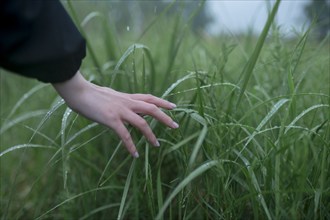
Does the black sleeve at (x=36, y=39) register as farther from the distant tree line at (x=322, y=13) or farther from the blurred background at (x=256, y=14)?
the distant tree line at (x=322, y=13)

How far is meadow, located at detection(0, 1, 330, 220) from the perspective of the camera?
132 centimetres

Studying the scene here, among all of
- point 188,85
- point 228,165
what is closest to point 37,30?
point 228,165

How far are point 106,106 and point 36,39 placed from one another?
22 centimetres

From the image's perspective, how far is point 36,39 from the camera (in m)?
1.01

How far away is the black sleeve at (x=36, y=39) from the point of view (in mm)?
990

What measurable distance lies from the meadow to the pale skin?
4.0 inches

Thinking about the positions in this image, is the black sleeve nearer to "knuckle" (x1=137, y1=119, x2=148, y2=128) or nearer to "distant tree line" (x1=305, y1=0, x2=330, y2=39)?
"knuckle" (x1=137, y1=119, x2=148, y2=128)

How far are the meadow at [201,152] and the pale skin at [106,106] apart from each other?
0.33ft

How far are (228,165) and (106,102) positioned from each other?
1.25 ft

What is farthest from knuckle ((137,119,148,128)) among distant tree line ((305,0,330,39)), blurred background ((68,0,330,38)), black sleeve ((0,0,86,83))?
distant tree line ((305,0,330,39))

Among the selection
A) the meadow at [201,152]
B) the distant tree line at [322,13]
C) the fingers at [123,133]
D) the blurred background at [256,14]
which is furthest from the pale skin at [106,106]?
the distant tree line at [322,13]

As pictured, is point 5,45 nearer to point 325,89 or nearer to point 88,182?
point 88,182

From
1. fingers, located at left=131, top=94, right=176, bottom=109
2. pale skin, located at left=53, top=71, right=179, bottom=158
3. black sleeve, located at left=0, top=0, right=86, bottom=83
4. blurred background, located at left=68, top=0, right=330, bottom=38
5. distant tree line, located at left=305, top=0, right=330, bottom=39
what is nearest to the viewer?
black sleeve, located at left=0, top=0, right=86, bottom=83

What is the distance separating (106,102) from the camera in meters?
1.15
